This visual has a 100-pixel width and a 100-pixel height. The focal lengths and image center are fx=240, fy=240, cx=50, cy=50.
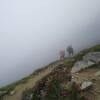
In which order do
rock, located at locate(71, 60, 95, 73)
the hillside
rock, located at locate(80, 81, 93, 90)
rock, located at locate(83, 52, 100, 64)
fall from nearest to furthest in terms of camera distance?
the hillside, rock, located at locate(80, 81, 93, 90), rock, located at locate(71, 60, 95, 73), rock, located at locate(83, 52, 100, 64)

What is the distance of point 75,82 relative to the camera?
27.7 metres

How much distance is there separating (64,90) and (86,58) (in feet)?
24.8

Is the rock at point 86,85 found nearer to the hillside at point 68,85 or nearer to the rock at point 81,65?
the hillside at point 68,85

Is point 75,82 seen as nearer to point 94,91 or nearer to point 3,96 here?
point 94,91

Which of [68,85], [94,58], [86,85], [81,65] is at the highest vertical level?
[94,58]

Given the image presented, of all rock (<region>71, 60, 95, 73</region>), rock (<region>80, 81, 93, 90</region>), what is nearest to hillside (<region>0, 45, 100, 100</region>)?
rock (<region>71, 60, 95, 73</region>)

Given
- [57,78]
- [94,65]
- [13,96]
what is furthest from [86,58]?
[13,96]

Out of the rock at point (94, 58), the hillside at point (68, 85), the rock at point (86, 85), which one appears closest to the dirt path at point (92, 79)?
the hillside at point (68, 85)

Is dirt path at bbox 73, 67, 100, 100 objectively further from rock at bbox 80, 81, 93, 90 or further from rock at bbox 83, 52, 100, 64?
rock at bbox 83, 52, 100, 64

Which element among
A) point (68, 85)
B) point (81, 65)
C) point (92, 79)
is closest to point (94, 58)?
point (81, 65)

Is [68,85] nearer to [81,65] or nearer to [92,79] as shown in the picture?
[92,79]

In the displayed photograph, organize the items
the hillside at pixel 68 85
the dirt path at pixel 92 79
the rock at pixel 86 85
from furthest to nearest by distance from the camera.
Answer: the rock at pixel 86 85 → the hillside at pixel 68 85 → the dirt path at pixel 92 79

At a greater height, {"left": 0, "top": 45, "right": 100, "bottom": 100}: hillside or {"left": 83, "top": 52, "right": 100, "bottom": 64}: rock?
{"left": 83, "top": 52, "right": 100, "bottom": 64}: rock

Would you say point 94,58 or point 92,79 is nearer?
point 92,79
